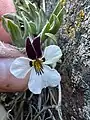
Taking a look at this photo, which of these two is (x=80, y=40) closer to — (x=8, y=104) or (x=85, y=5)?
(x=85, y=5)

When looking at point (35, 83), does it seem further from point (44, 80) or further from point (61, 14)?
point (61, 14)

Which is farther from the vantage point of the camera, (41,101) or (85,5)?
(41,101)

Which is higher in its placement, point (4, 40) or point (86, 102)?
point (4, 40)

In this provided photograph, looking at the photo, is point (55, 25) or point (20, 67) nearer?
point (20, 67)

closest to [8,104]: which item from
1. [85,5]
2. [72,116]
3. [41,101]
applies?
[41,101]

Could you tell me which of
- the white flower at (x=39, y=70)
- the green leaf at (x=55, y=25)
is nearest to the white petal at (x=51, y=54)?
the white flower at (x=39, y=70)

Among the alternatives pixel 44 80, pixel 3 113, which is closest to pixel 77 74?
pixel 44 80

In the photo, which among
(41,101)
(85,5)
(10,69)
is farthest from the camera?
(41,101)

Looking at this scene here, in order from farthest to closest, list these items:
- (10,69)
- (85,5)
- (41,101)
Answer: (41,101) < (85,5) < (10,69)
